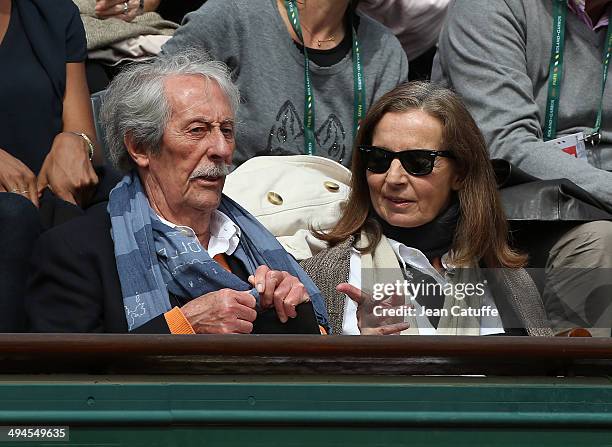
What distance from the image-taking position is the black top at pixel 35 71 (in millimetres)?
3906

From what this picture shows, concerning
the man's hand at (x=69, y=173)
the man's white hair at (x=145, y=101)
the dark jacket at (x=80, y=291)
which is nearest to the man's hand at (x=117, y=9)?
the man's hand at (x=69, y=173)

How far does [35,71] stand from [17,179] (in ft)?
1.54

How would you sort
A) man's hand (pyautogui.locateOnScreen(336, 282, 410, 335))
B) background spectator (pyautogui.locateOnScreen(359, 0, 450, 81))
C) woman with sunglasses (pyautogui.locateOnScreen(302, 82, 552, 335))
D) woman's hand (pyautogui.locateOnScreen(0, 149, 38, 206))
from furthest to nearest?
background spectator (pyautogui.locateOnScreen(359, 0, 450, 81)) < woman's hand (pyautogui.locateOnScreen(0, 149, 38, 206)) < woman with sunglasses (pyautogui.locateOnScreen(302, 82, 552, 335)) < man's hand (pyautogui.locateOnScreen(336, 282, 410, 335))

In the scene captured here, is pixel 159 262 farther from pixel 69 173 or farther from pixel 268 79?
pixel 268 79

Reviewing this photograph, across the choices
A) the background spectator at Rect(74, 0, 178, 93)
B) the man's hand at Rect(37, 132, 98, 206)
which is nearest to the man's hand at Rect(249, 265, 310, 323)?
the man's hand at Rect(37, 132, 98, 206)

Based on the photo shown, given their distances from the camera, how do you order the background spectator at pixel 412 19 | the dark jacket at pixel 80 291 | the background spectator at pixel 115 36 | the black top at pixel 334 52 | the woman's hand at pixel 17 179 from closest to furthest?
the dark jacket at pixel 80 291 < the woman's hand at pixel 17 179 < the black top at pixel 334 52 < the background spectator at pixel 115 36 < the background spectator at pixel 412 19

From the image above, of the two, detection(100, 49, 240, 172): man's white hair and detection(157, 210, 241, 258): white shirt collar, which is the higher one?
detection(100, 49, 240, 172): man's white hair

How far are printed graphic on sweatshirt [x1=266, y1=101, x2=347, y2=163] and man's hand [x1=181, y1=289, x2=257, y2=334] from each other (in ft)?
3.98

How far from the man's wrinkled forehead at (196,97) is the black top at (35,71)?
2.02 feet

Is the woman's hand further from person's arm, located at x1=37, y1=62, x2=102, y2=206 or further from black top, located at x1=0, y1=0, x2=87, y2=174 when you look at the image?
black top, located at x1=0, y1=0, x2=87, y2=174

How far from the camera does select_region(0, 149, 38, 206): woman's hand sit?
363cm

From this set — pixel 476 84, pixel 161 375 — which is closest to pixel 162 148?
pixel 161 375

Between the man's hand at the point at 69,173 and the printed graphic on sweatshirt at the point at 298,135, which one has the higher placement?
the man's hand at the point at 69,173

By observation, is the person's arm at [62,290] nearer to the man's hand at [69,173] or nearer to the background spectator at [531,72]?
the man's hand at [69,173]
